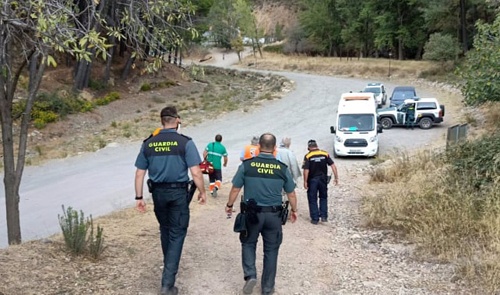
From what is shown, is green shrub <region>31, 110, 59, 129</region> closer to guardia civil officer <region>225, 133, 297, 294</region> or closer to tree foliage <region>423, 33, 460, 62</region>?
guardia civil officer <region>225, 133, 297, 294</region>

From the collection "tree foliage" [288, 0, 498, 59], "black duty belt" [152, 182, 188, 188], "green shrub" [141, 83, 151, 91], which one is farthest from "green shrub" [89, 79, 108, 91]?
"tree foliage" [288, 0, 498, 59]

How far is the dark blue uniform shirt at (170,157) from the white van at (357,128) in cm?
1371

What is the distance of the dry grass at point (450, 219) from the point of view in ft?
20.7

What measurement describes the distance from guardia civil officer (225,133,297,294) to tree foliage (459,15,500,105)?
10.4 metres

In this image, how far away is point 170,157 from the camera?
5.36 meters

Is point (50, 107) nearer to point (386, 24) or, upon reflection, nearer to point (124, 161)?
point (124, 161)

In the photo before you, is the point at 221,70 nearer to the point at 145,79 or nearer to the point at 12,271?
the point at 145,79

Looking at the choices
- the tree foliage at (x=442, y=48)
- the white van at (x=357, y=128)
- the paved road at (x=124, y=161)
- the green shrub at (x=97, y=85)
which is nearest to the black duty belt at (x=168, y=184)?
the paved road at (x=124, y=161)

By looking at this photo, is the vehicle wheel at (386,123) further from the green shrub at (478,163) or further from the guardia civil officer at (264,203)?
the guardia civil officer at (264,203)

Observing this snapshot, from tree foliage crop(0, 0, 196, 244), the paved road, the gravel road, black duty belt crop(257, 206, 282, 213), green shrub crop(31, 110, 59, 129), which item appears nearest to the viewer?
tree foliage crop(0, 0, 196, 244)

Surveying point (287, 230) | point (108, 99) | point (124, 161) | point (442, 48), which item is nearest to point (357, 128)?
point (124, 161)

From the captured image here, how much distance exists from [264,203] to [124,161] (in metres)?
13.7

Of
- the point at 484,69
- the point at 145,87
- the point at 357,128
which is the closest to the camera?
the point at 484,69

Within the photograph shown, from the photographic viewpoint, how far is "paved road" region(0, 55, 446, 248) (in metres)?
12.5
